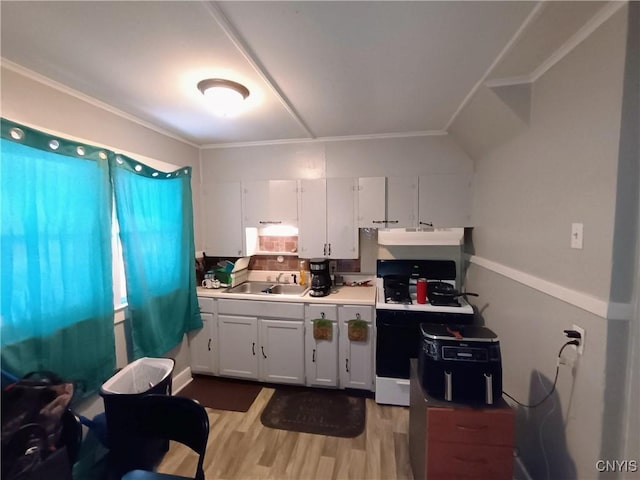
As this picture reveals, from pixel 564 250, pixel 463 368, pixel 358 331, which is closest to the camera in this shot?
pixel 564 250

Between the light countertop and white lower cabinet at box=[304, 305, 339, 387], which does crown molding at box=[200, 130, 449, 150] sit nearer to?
the light countertop

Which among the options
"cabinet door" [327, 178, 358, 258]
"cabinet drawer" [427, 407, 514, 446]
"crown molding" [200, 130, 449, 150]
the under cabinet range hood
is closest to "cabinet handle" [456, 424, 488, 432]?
"cabinet drawer" [427, 407, 514, 446]

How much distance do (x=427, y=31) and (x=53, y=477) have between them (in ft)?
8.71

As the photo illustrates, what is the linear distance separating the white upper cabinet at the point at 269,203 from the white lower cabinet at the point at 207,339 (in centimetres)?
95

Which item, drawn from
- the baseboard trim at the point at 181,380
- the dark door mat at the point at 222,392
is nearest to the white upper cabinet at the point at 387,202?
the dark door mat at the point at 222,392

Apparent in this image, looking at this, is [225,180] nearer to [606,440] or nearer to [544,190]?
[544,190]

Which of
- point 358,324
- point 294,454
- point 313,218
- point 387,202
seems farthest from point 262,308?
point 387,202

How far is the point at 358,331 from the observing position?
2463 mm

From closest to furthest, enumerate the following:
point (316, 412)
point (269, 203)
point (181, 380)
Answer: point (316, 412) < point (181, 380) < point (269, 203)

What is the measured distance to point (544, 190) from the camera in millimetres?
1466

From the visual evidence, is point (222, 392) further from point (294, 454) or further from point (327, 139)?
point (327, 139)

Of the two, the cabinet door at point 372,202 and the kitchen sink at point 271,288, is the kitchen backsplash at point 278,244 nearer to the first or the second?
the kitchen sink at point 271,288

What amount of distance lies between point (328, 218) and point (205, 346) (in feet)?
6.07

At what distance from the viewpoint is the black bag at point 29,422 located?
114 cm
